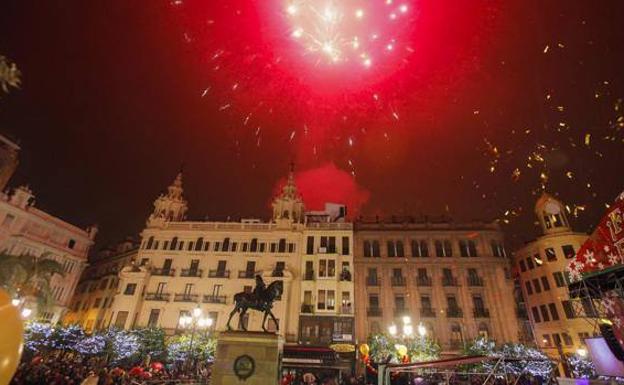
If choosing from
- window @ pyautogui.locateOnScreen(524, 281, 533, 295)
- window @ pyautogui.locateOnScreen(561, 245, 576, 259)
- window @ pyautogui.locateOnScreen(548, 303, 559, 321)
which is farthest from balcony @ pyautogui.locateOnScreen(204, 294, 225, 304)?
window @ pyautogui.locateOnScreen(561, 245, 576, 259)

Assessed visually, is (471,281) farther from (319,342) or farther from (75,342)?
(75,342)

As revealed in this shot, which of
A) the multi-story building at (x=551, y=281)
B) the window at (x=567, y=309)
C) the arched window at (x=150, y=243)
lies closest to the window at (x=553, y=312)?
the multi-story building at (x=551, y=281)

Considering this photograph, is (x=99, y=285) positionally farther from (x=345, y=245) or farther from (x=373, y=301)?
(x=373, y=301)

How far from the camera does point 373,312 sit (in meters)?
35.6

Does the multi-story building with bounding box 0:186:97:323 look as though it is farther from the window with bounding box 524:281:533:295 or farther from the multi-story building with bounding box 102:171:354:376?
the window with bounding box 524:281:533:295

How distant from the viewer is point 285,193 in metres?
44.4

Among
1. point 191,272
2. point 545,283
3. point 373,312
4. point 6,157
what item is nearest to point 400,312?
point 373,312

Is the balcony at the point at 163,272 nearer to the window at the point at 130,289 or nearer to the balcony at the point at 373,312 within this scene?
the window at the point at 130,289

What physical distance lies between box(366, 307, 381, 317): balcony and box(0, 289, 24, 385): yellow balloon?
35.0 m

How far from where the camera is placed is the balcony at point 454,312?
3428cm

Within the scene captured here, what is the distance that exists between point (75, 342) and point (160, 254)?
1408 centimetres

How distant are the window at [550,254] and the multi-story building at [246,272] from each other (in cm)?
2228

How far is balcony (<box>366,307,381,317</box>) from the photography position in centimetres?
3546

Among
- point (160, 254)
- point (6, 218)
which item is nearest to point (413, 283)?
point (160, 254)
